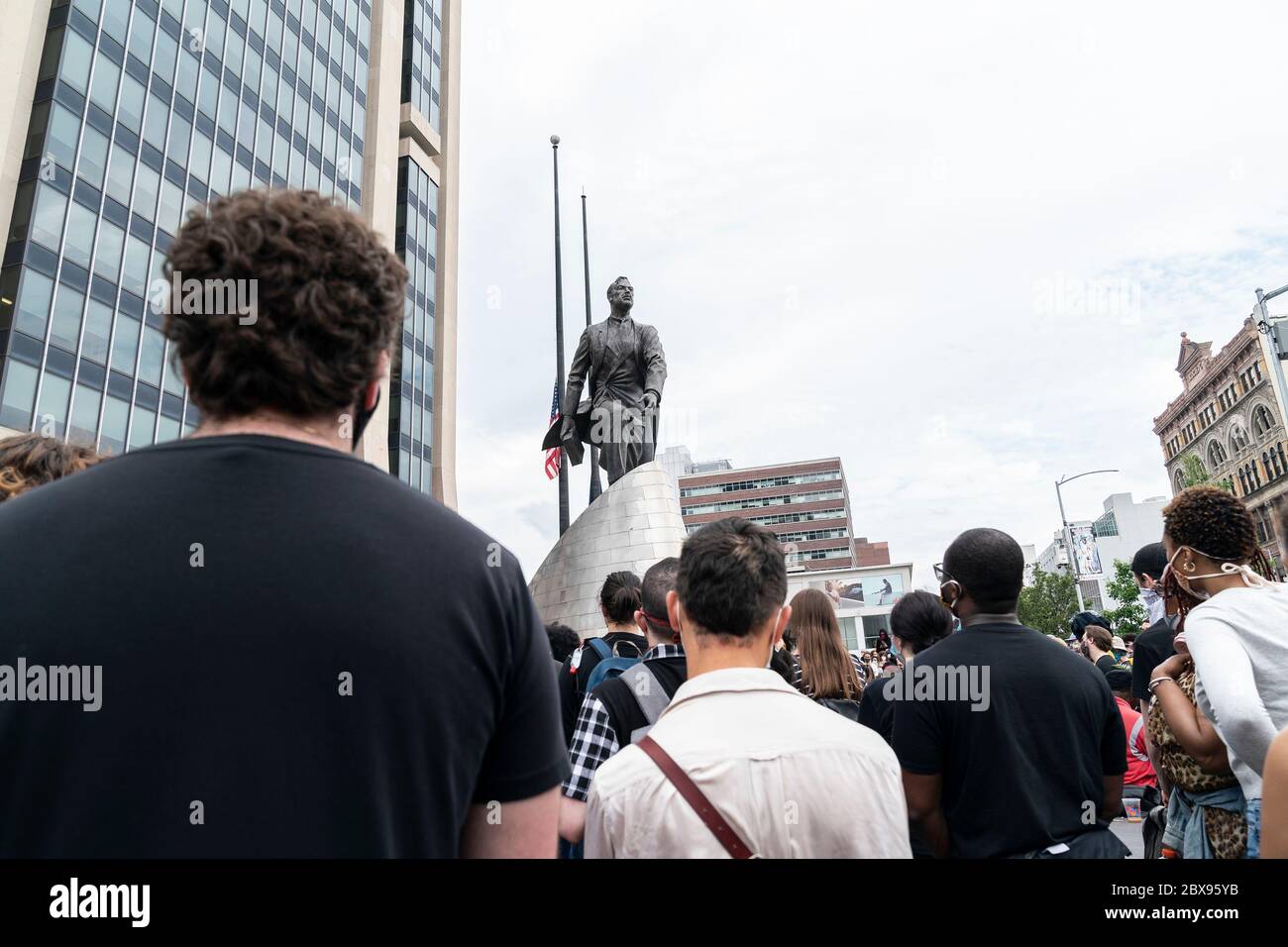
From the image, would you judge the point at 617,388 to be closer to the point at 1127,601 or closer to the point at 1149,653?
the point at 1149,653

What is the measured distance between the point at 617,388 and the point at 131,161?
26.2 meters

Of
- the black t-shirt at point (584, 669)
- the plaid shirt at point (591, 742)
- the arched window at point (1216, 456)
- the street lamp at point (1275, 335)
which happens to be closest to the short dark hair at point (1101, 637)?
the black t-shirt at point (584, 669)

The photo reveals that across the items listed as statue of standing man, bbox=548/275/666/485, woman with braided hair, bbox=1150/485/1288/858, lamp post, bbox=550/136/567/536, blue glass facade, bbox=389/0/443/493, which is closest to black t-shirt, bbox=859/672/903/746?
woman with braided hair, bbox=1150/485/1288/858

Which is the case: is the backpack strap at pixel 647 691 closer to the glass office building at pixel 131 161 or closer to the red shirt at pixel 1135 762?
the red shirt at pixel 1135 762

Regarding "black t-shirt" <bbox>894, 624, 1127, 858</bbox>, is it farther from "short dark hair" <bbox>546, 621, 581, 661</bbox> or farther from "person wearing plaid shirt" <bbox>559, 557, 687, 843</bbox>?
"short dark hair" <bbox>546, 621, 581, 661</bbox>

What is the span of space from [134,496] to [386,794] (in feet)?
1.87

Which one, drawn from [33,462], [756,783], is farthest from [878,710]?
[33,462]

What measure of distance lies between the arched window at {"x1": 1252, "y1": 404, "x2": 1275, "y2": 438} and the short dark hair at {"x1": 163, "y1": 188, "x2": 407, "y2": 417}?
70.2 m

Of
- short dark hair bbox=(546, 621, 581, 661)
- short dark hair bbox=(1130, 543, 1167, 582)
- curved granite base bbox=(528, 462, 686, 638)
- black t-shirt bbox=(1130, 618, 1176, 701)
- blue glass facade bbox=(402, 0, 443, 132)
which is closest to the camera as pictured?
black t-shirt bbox=(1130, 618, 1176, 701)

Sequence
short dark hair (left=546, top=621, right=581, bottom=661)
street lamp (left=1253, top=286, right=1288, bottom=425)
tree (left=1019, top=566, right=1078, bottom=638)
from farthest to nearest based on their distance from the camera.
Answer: tree (left=1019, top=566, right=1078, bottom=638)
street lamp (left=1253, top=286, right=1288, bottom=425)
short dark hair (left=546, top=621, right=581, bottom=661)

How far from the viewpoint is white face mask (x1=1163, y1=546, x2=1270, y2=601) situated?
2.77m

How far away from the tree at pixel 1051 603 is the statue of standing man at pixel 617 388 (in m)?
74.0
